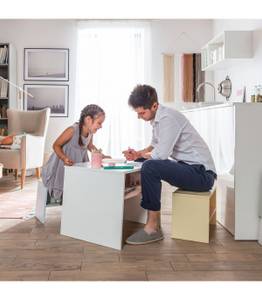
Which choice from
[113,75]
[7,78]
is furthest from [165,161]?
[7,78]

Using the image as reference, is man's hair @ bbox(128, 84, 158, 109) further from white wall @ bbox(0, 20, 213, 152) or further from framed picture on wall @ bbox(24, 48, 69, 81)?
framed picture on wall @ bbox(24, 48, 69, 81)

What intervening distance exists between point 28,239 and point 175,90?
12.8 ft

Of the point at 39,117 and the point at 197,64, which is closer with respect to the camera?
the point at 39,117

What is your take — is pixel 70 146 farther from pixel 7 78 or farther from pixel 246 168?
pixel 7 78

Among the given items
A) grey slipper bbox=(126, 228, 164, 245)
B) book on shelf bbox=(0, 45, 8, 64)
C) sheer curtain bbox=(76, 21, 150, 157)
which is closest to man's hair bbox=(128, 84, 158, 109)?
grey slipper bbox=(126, 228, 164, 245)

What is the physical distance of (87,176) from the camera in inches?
91.4

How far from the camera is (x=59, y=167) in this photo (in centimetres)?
281

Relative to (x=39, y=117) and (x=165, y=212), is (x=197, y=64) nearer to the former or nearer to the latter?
(x=39, y=117)

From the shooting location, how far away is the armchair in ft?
14.5

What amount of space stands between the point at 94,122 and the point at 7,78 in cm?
334

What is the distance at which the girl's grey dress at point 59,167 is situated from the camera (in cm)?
278

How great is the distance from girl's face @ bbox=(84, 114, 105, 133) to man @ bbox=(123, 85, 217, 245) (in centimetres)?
39
